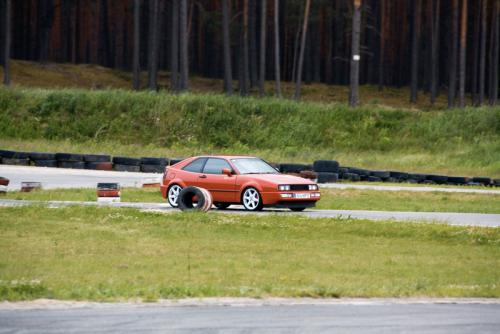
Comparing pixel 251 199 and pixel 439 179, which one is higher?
pixel 251 199

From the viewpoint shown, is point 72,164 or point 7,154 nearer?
point 72,164

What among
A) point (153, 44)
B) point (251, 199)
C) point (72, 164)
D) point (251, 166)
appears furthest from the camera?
point (153, 44)

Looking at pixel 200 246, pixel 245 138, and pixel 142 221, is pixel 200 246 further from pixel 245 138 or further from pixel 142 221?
pixel 245 138

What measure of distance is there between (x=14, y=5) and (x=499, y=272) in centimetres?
6488

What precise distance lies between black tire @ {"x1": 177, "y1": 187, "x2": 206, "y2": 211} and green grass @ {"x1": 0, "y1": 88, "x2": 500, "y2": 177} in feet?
61.5

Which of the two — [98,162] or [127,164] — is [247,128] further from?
[98,162]

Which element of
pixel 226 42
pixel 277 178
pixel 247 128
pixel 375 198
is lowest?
pixel 375 198

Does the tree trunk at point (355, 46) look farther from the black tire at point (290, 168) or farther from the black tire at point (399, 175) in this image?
the black tire at point (290, 168)

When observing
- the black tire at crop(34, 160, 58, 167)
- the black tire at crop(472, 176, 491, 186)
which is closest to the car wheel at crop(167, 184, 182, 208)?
the black tire at crop(34, 160, 58, 167)

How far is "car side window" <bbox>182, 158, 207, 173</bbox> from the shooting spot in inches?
824

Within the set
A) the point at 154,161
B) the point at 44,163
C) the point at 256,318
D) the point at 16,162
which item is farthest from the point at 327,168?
the point at 256,318

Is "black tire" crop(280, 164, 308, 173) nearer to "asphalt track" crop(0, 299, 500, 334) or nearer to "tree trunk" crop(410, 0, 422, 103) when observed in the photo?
"asphalt track" crop(0, 299, 500, 334)

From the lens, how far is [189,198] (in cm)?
1977

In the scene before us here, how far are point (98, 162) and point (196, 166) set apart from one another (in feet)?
40.8
